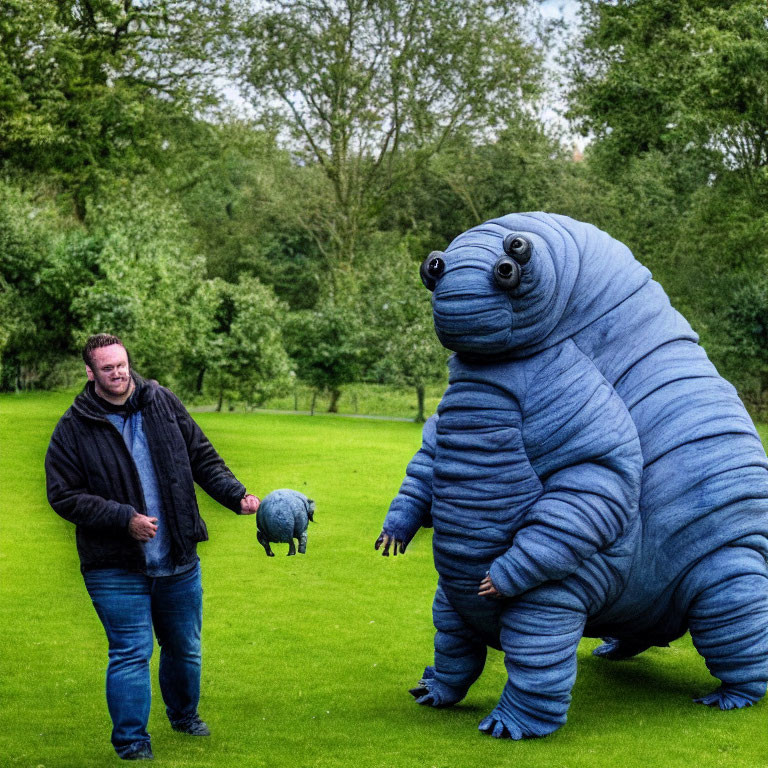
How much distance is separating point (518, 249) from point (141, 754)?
2.77 metres

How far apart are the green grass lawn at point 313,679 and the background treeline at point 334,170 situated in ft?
35.8

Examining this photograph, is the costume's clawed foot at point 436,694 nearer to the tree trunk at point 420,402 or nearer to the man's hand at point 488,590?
the man's hand at point 488,590

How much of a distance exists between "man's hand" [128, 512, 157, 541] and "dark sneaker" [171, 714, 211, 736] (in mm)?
1191

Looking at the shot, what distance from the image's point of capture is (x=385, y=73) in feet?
113

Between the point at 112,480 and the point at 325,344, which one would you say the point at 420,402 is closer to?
the point at 325,344

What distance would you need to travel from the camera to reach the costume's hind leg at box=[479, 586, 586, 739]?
204 inches

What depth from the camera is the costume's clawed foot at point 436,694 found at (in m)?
5.79

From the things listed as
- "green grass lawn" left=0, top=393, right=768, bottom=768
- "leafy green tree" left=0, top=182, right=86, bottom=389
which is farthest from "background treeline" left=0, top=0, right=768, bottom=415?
"green grass lawn" left=0, top=393, right=768, bottom=768

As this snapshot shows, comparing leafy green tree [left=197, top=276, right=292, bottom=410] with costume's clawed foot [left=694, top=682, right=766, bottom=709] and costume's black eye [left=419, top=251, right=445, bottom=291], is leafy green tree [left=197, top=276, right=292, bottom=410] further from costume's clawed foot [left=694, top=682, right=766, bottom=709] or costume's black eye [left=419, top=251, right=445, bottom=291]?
costume's clawed foot [left=694, top=682, right=766, bottom=709]

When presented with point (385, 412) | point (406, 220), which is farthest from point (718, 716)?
point (406, 220)

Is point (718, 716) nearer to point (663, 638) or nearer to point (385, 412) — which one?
point (663, 638)

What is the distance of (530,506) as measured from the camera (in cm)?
521

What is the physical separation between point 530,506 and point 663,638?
49.4 inches

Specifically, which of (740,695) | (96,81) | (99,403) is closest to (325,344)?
(96,81)
